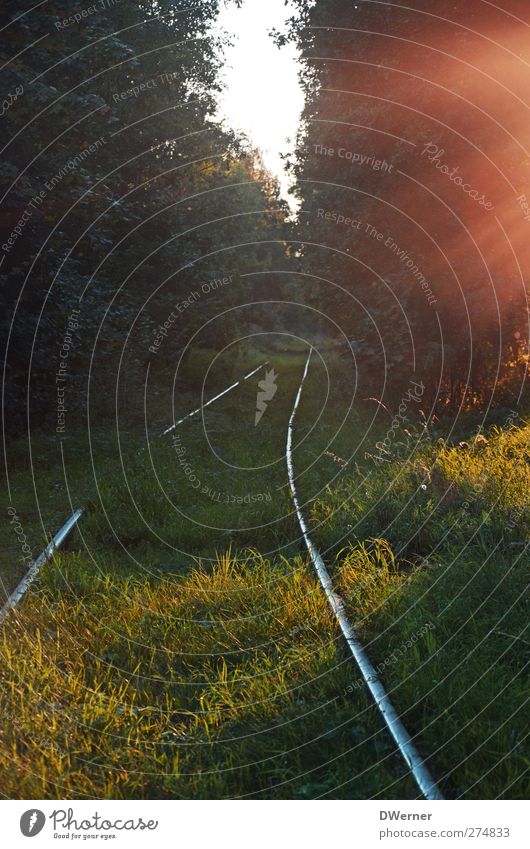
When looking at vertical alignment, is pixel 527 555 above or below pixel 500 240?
below

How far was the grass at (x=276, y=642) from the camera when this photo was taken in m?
3.96

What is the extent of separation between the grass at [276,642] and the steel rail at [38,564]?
0.32 feet

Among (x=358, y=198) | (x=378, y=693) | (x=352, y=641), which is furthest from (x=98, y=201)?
(x=378, y=693)

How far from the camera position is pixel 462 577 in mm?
6035

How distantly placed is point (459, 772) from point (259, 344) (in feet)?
148

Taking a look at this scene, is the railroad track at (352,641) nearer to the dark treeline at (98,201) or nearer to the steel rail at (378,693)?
the steel rail at (378,693)

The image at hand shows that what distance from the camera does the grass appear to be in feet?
13.0

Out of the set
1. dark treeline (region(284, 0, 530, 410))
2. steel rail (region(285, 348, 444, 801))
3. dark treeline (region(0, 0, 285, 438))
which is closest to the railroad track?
steel rail (region(285, 348, 444, 801))

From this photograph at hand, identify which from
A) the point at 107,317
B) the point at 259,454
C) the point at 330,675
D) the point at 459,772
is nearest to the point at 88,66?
the point at 107,317

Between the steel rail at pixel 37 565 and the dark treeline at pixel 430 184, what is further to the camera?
the dark treeline at pixel 430 184

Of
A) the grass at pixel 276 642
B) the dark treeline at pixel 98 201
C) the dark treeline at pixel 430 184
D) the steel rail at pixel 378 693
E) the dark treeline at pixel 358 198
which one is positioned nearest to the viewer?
the steel rail at pixel 378 693

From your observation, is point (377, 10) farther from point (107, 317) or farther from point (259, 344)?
point (259, 344)

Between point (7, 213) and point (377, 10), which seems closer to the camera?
point (7, 213)

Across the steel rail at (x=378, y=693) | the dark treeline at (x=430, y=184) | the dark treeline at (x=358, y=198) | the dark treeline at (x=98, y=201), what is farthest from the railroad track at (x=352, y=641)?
the dark treeline at (x=430, y=184)
